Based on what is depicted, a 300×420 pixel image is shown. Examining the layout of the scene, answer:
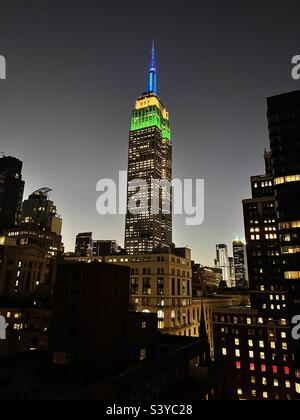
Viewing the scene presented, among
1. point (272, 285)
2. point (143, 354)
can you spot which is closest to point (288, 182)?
point (272, 285)

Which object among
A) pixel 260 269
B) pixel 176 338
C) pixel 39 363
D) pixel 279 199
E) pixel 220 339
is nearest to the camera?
pixel 39 363

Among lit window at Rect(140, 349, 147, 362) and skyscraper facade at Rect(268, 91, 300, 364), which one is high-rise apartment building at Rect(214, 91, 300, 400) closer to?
skyscraper facade at Rect(268, 91, 300, 364)

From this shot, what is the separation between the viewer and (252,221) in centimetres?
13650

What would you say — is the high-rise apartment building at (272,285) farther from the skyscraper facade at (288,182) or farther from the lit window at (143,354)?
the lit window at (143,354)

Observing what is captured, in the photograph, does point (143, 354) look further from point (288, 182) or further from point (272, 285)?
point (272, 285)

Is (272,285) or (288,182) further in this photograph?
(272,285)

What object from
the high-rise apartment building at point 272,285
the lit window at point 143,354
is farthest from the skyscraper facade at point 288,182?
the lit window at point 143,354

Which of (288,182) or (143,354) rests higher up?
(288,182)

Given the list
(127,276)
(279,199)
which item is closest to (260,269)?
(279,199)

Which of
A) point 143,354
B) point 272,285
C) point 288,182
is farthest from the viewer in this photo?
point 272,285

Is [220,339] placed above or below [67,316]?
below
